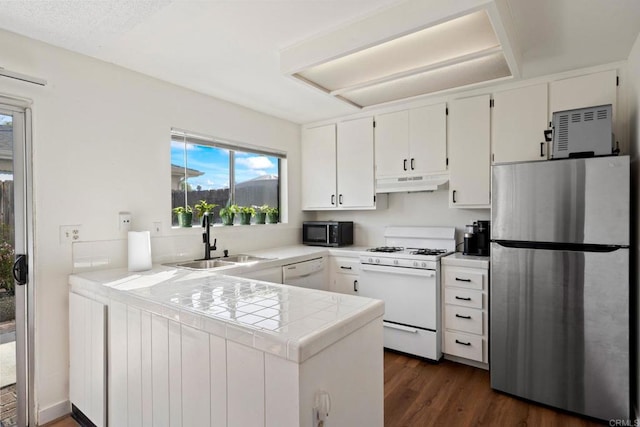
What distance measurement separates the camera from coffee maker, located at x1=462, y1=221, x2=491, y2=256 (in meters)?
2.99

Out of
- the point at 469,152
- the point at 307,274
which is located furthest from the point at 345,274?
the point at 469,152

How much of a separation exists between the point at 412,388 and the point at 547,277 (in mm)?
1226

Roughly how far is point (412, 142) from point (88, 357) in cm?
308

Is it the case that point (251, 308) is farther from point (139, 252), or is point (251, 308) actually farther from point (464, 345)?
point (464, 345)

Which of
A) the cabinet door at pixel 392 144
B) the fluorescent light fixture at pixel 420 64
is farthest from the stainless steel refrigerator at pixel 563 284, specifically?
the cabinet door at pixel 392 144

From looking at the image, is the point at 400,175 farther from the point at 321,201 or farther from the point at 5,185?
the point at 5,185

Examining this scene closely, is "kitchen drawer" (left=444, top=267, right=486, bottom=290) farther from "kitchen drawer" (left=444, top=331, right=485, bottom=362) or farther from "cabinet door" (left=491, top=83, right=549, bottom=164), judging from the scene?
"cabinet door" (left=491, top=83, right=549, bottom=164)

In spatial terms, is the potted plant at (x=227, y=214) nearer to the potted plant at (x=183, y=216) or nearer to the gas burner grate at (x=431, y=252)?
the potted plant at (x=183, y=216)

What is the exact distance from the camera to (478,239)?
300cm

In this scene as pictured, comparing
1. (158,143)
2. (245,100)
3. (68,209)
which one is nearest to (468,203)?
(245,100)

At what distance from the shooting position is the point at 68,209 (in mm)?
2213

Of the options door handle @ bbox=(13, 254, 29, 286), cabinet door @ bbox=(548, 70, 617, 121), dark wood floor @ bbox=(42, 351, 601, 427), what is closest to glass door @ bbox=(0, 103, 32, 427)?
door handle @ bbox=(13, 254, 29, 286)

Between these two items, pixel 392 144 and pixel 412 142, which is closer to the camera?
pixel 412 142

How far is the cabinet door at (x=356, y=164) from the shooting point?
3679mm
